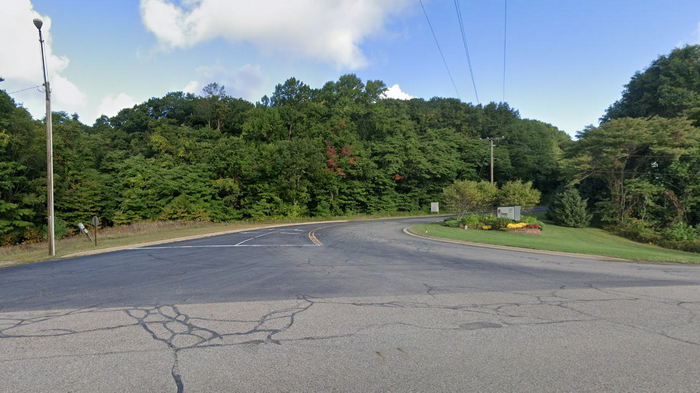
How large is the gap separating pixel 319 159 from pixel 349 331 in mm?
42054

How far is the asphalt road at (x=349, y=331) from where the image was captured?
3.92m

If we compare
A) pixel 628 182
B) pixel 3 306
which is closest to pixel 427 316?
pixel 3 306

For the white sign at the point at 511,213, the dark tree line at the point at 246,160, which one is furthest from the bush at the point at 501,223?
the dark tree line at the point at 246,160

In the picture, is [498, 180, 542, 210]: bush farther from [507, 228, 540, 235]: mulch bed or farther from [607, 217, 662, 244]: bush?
[607, 217, 662, 244]: bush

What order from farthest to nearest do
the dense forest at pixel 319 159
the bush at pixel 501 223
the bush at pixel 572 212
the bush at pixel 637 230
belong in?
the bush at pixel 572 212 < the dense forest at pixel 319 159 < the bush at pixel 637 230 < the bush at pixel 501 223

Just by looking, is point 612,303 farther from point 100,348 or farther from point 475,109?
point 475,109

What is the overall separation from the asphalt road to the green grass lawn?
19.7 ft

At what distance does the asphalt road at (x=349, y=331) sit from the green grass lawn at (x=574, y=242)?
6.01 meters

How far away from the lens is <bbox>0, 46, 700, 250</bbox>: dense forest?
32375mm

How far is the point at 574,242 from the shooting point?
22.7 m

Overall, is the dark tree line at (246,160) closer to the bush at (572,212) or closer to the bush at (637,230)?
the bush at (572,212)

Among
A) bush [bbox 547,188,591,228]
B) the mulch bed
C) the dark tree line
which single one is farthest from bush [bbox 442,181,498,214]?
the dark tree line

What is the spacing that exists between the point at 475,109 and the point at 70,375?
92635 millimetres

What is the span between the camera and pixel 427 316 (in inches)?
244
